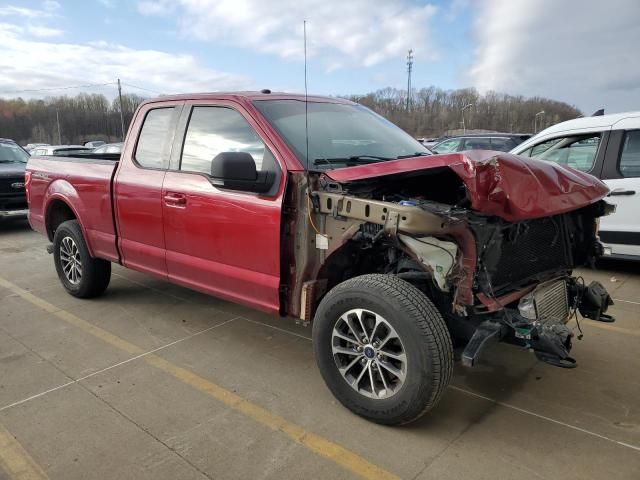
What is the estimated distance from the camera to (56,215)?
5.71 m

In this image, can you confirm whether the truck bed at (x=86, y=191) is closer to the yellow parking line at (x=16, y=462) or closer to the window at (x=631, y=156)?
the yellow parking line at (x=16, y=462)

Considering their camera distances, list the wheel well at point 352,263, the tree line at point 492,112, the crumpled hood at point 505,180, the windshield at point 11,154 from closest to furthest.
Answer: the crumpled hood at point 505,180, the wheel well at point 352,263, the windshield at point 11,154, the tree line at point 492,112

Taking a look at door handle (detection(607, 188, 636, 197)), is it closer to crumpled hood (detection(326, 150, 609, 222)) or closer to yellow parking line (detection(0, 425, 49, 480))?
crumpled hood (detection(326, 150, 609, 222))

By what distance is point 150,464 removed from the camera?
105 inches

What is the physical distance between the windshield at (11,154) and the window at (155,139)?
822cm

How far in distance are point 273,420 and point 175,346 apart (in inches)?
57.9

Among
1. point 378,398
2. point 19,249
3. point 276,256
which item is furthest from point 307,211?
point 19,249

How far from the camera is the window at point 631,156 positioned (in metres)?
5.57

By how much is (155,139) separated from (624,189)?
16.3 feet

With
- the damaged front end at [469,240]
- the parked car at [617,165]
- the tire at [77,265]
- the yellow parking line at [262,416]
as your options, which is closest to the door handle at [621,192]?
the parked car at [617,165]

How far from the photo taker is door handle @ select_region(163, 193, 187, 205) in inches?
154

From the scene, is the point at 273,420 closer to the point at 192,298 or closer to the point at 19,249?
the point at 192,298

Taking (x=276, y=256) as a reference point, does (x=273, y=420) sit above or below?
below

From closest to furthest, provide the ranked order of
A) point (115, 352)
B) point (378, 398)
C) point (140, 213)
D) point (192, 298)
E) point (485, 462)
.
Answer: point (485, 462) < point (378, 398) < point (115, 352) < point (140, 213) < point (192, 298)
